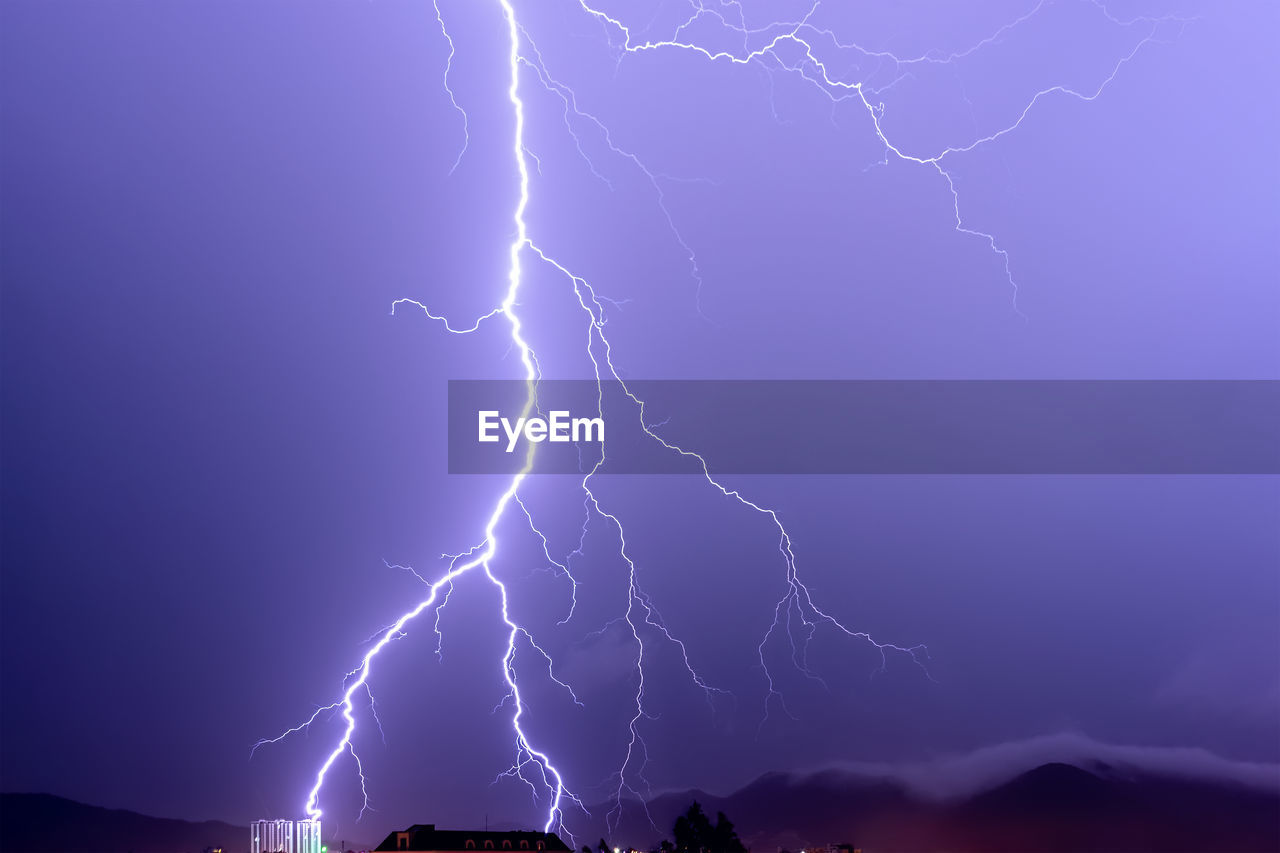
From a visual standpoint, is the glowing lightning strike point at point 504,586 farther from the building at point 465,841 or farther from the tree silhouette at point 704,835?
the tree silhouette at point 704,835

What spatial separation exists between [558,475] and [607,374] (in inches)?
45.1

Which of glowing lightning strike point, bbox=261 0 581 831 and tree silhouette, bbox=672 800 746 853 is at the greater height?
glowing lightning strike point, bbox=261 0 581 831

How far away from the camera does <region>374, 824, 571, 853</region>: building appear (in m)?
12.8

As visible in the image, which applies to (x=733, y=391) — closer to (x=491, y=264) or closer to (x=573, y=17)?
(x=491, y=264)

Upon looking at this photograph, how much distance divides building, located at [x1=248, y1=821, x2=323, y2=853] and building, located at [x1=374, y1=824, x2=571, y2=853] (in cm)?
135

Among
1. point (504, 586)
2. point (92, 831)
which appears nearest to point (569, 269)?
point (504, 586)

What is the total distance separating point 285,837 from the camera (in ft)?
37.1

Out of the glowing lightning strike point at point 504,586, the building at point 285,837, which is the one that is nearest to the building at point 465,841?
the building at point 285,837

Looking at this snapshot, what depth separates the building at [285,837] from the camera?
36.7 feet

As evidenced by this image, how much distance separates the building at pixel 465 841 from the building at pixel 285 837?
135 cm

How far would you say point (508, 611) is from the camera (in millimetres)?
11055

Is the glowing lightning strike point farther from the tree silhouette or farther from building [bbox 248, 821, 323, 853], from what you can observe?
the tree silhouette

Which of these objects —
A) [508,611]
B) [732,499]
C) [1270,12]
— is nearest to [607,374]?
[732,499]

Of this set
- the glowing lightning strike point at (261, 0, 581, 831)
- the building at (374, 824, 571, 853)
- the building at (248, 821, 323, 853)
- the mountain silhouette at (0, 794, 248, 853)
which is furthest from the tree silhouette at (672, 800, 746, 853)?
the mountain silhouette at (0, 794, 248, 853)
